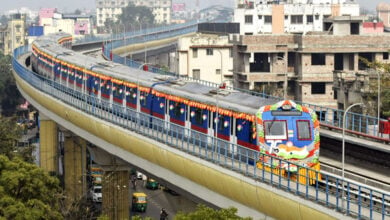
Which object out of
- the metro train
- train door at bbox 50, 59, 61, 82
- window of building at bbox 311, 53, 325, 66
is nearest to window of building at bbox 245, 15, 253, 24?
window of building at bbox 311, 53, 325, 66

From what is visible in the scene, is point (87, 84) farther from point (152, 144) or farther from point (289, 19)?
point (289, 19)

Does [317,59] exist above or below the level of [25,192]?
above

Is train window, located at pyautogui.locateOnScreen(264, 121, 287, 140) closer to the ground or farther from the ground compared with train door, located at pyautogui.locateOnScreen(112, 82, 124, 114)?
farther from the ground

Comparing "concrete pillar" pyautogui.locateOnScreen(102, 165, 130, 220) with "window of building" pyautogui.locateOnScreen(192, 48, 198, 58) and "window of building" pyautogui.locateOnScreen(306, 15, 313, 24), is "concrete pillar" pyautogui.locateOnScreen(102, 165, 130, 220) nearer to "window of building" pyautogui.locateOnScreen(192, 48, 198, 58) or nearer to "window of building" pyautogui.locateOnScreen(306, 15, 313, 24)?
"window of building" pyautogui.locateOnScreen(192, 48, 198, 58)

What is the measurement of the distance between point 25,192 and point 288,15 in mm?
86081

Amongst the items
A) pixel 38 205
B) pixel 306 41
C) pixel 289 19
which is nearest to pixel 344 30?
pixel 306 41

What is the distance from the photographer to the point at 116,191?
66.4 meters

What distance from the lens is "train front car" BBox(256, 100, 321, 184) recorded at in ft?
127

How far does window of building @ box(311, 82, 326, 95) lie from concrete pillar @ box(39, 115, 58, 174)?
25.2m

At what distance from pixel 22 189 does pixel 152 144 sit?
261 inches

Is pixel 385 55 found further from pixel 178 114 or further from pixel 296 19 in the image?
pixel 178 114

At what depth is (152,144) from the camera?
152 feet

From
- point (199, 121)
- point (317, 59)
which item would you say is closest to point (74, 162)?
point (317, 59)

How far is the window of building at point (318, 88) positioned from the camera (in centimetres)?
9150
